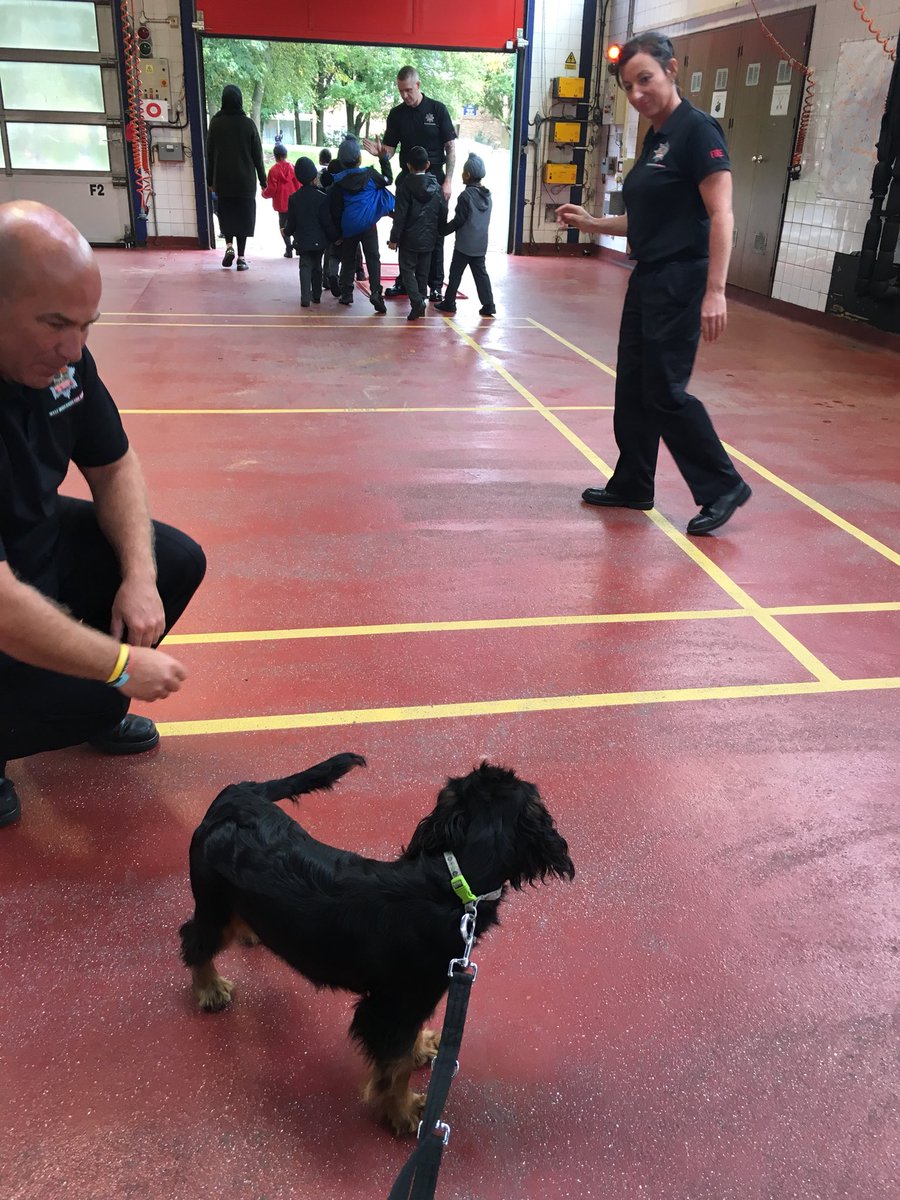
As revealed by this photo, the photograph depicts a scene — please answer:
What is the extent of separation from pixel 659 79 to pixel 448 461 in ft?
7.45

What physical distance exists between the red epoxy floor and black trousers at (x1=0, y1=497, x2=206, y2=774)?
310mm

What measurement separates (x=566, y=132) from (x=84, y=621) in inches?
578

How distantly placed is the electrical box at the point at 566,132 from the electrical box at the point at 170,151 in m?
5.99

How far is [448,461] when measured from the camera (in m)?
5.32

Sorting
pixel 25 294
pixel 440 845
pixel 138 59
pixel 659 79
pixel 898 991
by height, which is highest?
pixel 138 59

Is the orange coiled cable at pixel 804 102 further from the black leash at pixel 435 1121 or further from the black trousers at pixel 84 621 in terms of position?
the black leash at pixel 435 1121

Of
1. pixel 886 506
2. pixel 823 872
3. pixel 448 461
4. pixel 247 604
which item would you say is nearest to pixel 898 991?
pixel 823 872

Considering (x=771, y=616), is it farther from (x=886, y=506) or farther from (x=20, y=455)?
(x=20, y=455)

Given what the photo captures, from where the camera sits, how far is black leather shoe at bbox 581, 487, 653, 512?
15.3 ft

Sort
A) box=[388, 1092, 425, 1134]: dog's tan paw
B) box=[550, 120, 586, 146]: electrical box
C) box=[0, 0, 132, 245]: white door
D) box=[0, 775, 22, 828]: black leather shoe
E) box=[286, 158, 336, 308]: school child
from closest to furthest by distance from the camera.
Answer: box=[388, 1092, 425, 1134]: dog's tan paw < box=[0, 775, 22, 828]: black leather shoe < box=[286, 158, 336, 308]: school child < box=[0, 0, 132, 245]: white door < box=[550, 120, 586, 146]: electrical box

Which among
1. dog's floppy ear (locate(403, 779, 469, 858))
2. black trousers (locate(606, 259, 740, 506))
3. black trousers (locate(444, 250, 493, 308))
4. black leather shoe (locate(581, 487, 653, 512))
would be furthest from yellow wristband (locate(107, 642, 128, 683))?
black trousers (locate(444, 250, 493, 308))

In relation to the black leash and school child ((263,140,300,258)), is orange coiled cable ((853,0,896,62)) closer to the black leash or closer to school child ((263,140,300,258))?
school child ((263,140,300,258))

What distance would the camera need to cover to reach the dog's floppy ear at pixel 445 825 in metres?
1.48

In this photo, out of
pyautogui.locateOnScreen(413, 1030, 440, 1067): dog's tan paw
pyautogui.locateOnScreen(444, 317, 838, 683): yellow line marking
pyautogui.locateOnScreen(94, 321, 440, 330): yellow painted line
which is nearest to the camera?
pyautogui.locateOnScreen(413, 1030, 440, 1067): dog's tan paw
